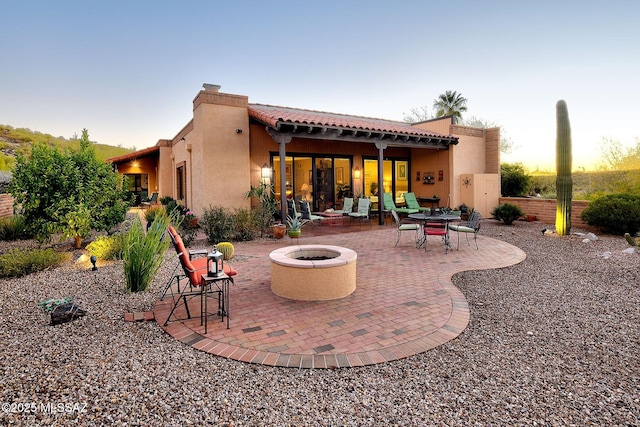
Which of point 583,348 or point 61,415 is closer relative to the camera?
point 61,415

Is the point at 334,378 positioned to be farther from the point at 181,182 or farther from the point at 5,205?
the point at 181,182

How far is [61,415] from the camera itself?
6.40 ft

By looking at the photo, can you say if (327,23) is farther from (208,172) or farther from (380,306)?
(380,306)

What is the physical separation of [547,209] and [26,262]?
15.0 m

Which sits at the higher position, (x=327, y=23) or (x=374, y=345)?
(x=327, y=23)

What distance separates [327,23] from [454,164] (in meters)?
7.73

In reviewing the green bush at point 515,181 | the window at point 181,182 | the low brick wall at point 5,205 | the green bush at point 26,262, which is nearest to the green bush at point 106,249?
the green bush at point 26,262

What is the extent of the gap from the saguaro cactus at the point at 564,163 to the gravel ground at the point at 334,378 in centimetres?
604

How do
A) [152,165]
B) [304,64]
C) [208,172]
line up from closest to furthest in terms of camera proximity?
[208,172] < [304,64] < [152,165]

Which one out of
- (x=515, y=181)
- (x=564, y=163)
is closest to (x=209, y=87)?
(x=564, y=163)

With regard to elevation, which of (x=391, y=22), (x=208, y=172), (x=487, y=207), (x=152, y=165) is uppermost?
(x=391, y=22)

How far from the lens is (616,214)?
29.4 feet

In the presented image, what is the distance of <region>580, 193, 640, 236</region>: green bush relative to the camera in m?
8.82

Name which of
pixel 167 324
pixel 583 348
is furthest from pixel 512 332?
pixel 167 324
